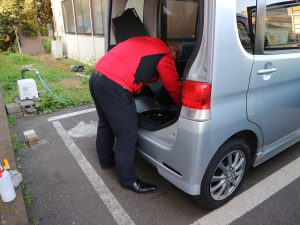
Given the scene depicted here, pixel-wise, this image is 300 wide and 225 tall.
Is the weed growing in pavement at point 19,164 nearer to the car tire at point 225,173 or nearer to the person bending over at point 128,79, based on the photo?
the person bending over at point 128,79

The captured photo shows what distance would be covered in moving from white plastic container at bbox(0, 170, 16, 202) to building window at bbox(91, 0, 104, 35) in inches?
260

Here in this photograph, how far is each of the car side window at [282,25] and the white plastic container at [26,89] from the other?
13.6ft

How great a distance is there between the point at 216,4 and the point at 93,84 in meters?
1.26

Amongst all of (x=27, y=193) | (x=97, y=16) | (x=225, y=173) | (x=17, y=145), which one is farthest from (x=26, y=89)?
(x=97, y=16)

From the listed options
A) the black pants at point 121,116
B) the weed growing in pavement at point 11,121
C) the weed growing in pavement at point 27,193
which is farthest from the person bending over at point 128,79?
the weed growing in pavement at point 11,121

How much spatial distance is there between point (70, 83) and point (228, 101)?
571 cm

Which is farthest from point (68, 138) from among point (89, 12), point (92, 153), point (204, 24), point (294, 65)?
point (89, 12)

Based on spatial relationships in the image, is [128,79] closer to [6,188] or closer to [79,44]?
[6,188]

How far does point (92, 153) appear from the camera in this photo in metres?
3.36

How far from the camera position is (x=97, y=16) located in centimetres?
820

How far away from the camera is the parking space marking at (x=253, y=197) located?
2.22 m

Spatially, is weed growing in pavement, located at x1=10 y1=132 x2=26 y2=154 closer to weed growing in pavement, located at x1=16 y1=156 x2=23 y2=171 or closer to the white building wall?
weed growing in pavement, located at x1=16 y1=156 x2=23 y2=171

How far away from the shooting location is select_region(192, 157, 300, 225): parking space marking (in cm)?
222

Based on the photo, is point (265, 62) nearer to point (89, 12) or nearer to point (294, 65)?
point (294, 65)
